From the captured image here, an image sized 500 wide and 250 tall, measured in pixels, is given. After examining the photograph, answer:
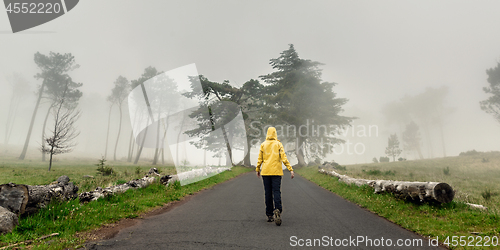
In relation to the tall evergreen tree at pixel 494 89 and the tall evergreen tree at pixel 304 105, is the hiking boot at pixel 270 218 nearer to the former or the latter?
the tall evergreen tree at pixel 304 105

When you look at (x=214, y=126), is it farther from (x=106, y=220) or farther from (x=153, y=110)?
(x=106, y=220)

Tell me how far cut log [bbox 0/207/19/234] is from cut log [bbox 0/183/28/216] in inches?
12.1

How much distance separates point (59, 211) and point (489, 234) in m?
8.97

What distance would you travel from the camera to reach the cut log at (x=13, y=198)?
4.52 metres

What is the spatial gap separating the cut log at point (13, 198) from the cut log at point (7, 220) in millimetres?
308

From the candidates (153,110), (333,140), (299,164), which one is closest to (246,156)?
(299,164)

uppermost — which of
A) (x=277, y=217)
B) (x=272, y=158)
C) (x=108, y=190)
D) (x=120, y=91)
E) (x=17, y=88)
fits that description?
(x=17, y=88)

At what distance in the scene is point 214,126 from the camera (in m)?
32.3

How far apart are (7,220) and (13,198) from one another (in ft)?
2.51

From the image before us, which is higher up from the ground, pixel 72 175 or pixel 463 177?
pixel 72 175

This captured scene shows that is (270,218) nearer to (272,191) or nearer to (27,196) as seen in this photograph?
(272,191)

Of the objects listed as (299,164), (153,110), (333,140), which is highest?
(153,110)

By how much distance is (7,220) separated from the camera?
4.04m

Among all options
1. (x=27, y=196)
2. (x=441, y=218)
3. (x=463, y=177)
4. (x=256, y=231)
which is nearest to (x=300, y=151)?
(x=463, y=177)
